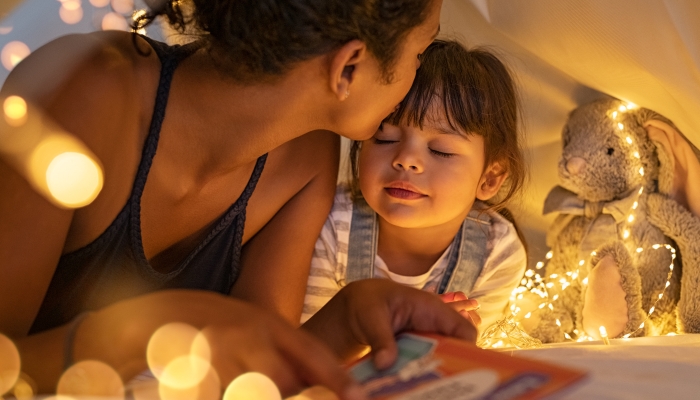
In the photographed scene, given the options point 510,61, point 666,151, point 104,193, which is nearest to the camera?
point 104,193

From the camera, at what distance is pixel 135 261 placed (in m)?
0.96

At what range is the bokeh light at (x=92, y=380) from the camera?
0.65 metres

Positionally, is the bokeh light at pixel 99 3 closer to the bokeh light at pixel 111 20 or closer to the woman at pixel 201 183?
the bokeh light at pixel 111 20

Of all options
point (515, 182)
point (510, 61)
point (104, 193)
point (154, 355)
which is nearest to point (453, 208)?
point (515, 182)

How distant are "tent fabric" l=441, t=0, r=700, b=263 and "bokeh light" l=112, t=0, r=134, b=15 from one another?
2.11 ft

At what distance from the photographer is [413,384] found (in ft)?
2.18

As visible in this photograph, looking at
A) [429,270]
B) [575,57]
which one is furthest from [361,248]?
[575,57]

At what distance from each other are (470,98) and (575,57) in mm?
256

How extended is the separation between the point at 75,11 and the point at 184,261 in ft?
1.65

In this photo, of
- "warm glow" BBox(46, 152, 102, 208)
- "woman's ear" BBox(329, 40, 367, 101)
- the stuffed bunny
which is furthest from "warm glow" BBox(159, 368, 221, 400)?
the stuffed bunny

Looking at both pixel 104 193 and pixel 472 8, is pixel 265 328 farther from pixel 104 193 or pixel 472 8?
pixel 472 8

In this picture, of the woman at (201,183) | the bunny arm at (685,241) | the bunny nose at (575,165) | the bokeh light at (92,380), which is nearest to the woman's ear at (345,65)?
the woman at (201,183)

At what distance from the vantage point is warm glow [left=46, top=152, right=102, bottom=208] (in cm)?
80

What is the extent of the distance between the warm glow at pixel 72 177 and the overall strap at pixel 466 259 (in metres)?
0.72
